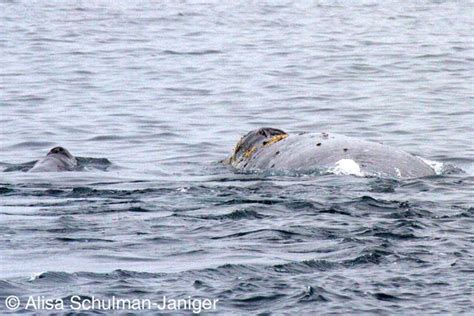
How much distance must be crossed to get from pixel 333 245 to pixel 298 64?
20162 mm

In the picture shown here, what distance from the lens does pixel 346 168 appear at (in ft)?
48.4

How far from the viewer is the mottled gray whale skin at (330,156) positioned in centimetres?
1478

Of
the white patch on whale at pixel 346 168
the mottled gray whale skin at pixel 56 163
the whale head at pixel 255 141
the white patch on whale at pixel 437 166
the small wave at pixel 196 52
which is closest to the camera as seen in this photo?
the white patch on whale at pixel 346 168

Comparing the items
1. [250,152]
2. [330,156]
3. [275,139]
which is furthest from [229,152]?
[330,156]

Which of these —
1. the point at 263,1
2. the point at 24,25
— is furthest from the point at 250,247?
the point at 263,1

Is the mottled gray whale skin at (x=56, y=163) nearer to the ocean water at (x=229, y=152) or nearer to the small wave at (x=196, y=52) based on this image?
the ocean water at (x=229, y=152)

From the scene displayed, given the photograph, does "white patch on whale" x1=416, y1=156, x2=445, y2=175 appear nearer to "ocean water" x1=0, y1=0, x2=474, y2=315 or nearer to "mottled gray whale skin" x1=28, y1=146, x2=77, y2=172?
"ocean water" x1=0, y1=0, x2=474, y2=315

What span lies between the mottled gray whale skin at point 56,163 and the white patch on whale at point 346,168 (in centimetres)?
368

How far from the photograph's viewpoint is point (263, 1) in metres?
46.1

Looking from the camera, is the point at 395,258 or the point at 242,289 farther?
the point at 395,258

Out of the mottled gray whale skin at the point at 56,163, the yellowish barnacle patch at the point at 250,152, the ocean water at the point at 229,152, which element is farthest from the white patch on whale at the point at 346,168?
the mottled gray whale skin at the point at 56,163

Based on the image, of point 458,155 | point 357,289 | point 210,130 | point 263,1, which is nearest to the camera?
point 357,289

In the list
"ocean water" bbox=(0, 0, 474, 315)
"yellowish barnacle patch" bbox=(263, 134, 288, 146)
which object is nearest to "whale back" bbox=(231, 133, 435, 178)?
"yellowish barnacle patch" bbox=(263, 134, 288, 146)

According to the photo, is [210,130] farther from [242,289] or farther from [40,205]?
[242,289]
